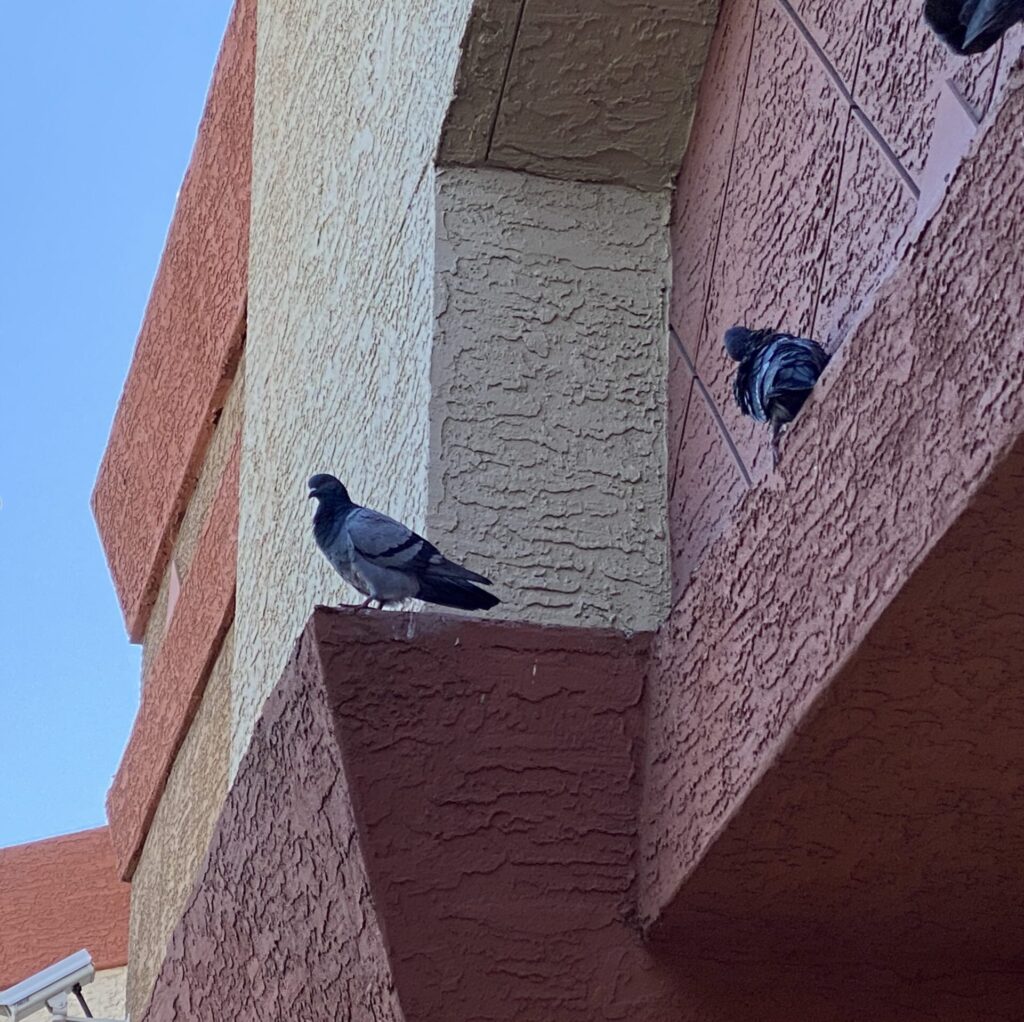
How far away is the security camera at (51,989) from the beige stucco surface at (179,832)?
8.0 inches

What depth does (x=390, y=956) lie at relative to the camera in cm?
250

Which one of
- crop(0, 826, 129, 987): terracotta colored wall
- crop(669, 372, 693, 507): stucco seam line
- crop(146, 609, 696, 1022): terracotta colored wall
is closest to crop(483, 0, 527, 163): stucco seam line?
crop(669, 372, 693, 507): stucco seam line

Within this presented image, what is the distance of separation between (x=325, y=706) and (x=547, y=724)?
1.03 feet

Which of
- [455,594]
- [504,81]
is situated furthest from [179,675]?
[455,594]

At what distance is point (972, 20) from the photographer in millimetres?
2041

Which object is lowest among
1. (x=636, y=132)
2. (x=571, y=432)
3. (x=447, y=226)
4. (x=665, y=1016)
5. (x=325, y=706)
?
(x=665, y=1016)

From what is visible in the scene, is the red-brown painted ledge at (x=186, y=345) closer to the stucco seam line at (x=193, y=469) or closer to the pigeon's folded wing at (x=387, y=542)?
the stucco seam line at (x=193, y=469)

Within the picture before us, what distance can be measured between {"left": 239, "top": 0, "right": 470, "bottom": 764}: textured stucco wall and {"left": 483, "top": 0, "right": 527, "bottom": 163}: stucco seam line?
0.29 feet

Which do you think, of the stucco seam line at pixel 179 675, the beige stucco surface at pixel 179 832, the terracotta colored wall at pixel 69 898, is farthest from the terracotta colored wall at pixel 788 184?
the terracotta colored wall at pixel 69 898

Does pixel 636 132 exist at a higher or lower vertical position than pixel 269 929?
higher

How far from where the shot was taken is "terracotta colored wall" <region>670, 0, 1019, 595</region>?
268cm

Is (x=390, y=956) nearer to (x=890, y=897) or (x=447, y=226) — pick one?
(x=890, y=897)

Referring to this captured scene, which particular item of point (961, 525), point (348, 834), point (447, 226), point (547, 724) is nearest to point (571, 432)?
point (447, 226)

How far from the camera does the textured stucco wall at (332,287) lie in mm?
3369
